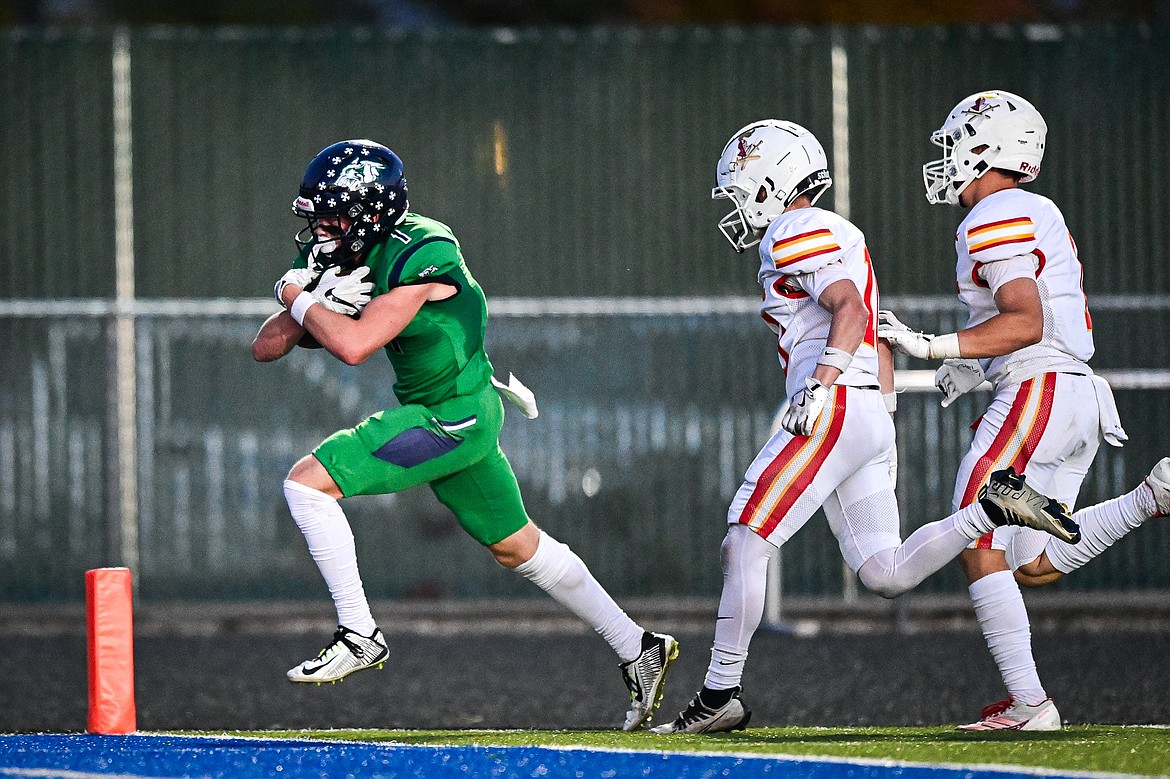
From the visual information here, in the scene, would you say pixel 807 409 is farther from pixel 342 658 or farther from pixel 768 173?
pixel 342 658

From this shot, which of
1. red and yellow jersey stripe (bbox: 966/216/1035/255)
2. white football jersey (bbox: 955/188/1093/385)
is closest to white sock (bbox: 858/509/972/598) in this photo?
white football jersey (bbox: 955/188/1093/385)

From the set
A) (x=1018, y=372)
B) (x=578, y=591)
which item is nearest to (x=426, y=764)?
(x=578, y=591)

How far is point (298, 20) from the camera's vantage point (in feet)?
106

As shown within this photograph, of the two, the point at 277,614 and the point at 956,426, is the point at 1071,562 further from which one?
the point at 277,614

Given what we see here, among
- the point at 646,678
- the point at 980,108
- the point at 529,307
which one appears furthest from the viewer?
the point at 529,307

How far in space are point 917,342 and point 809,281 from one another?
43cm

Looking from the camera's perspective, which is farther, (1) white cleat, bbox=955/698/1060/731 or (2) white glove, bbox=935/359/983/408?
(2) white glove, bbox=935/359/983/408

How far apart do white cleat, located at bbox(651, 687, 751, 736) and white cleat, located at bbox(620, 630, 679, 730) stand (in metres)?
0.33

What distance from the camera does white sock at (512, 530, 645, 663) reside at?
23.1ft

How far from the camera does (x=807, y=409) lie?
20.4ft

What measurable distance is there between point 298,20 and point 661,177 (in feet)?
64.8

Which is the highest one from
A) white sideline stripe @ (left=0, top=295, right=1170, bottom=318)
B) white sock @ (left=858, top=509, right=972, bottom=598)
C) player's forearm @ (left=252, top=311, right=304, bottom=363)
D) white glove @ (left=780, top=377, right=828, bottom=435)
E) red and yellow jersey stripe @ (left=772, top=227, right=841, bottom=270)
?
white sideline stripe @ (left=0, top=295, right=1170, bottom=318)

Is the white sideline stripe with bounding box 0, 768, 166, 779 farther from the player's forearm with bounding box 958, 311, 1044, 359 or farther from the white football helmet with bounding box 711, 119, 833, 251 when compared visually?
the player's forearm with bounding box 958, 311, 1044, 359

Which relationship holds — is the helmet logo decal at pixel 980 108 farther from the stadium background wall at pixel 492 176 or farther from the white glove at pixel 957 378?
the stadium background wall at pixel 492 176
